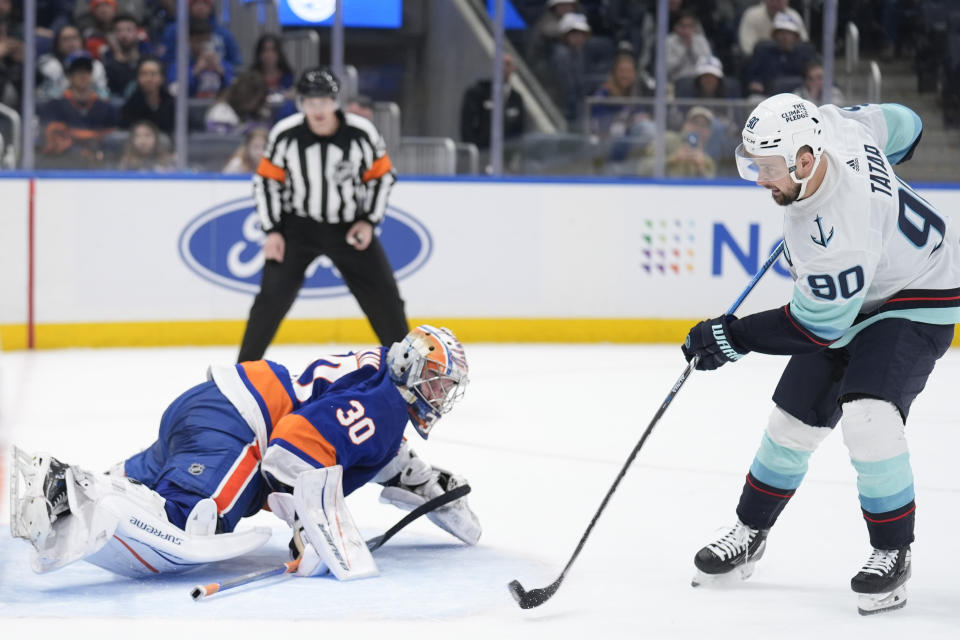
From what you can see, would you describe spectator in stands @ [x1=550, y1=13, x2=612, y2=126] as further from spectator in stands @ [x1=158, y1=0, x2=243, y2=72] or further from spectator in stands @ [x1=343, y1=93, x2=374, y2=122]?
spectator in stands @ [x1=158, y1=0, x2=243, y2=72]

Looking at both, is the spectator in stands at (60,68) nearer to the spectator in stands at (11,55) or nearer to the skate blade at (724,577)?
the spectator in stands at (11,55)

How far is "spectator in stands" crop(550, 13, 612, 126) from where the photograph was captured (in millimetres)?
8297

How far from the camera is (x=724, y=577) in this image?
3406mm

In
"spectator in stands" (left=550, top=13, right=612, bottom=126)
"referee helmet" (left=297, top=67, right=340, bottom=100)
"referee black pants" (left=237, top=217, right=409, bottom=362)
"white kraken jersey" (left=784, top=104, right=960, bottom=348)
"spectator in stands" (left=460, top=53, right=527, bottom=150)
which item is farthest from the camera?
"spectator in stands" (left=550, top=13, right=612, bottom=126)

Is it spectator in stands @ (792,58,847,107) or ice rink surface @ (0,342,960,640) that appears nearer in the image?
ice rink surface @ (0,342,960,640)

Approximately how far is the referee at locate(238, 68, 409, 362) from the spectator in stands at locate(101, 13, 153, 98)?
7.35 ft

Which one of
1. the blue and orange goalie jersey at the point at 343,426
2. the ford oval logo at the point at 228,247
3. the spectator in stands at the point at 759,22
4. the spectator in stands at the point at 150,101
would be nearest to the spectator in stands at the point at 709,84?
the spectator in stands at the point at 759,22

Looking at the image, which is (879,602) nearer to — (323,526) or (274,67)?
(323,526)

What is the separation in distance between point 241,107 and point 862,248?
17.8 ft

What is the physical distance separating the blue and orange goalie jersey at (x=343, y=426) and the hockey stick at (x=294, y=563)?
0.18 metres

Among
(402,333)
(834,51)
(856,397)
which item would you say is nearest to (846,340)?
(856,397)

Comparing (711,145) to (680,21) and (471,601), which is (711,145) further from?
(471,601)

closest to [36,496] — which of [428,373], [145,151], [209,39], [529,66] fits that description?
[428,373]

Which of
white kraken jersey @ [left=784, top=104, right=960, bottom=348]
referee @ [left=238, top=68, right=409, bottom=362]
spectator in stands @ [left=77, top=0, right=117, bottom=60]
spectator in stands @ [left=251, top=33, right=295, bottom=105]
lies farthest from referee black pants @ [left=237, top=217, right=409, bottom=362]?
white kraken jersey @ [left=784, top=104, right=960, bottom=348]
